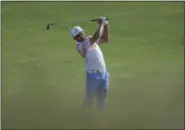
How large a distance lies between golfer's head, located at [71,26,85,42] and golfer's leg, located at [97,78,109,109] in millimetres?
534

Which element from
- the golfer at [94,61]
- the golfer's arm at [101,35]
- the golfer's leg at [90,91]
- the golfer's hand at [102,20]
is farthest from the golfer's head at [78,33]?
the golfer's leg at [90,91]

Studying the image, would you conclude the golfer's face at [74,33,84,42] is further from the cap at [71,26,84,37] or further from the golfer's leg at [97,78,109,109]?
the golfer's leg at [97,78,109,109]

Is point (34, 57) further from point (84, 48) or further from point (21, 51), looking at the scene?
point (84, 48)

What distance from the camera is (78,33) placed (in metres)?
5.91

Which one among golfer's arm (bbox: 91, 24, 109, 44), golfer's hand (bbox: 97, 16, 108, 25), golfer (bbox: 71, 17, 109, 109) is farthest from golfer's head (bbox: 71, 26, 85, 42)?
golfer's hand (bbox: 97, 16, 108, 25)

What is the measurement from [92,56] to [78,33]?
30cm

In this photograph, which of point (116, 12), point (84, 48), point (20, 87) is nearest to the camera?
point (84, 48)

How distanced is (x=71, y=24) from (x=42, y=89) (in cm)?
86

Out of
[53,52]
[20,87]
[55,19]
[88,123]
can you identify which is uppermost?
[55,19]

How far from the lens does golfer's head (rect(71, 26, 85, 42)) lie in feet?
19.4

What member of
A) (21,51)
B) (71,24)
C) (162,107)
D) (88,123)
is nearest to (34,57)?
(21,51)

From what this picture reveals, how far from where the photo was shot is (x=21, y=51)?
658 cm

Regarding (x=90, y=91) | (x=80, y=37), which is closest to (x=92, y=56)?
(x=80, y=37)

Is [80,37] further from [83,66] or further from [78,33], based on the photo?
[83,66]
